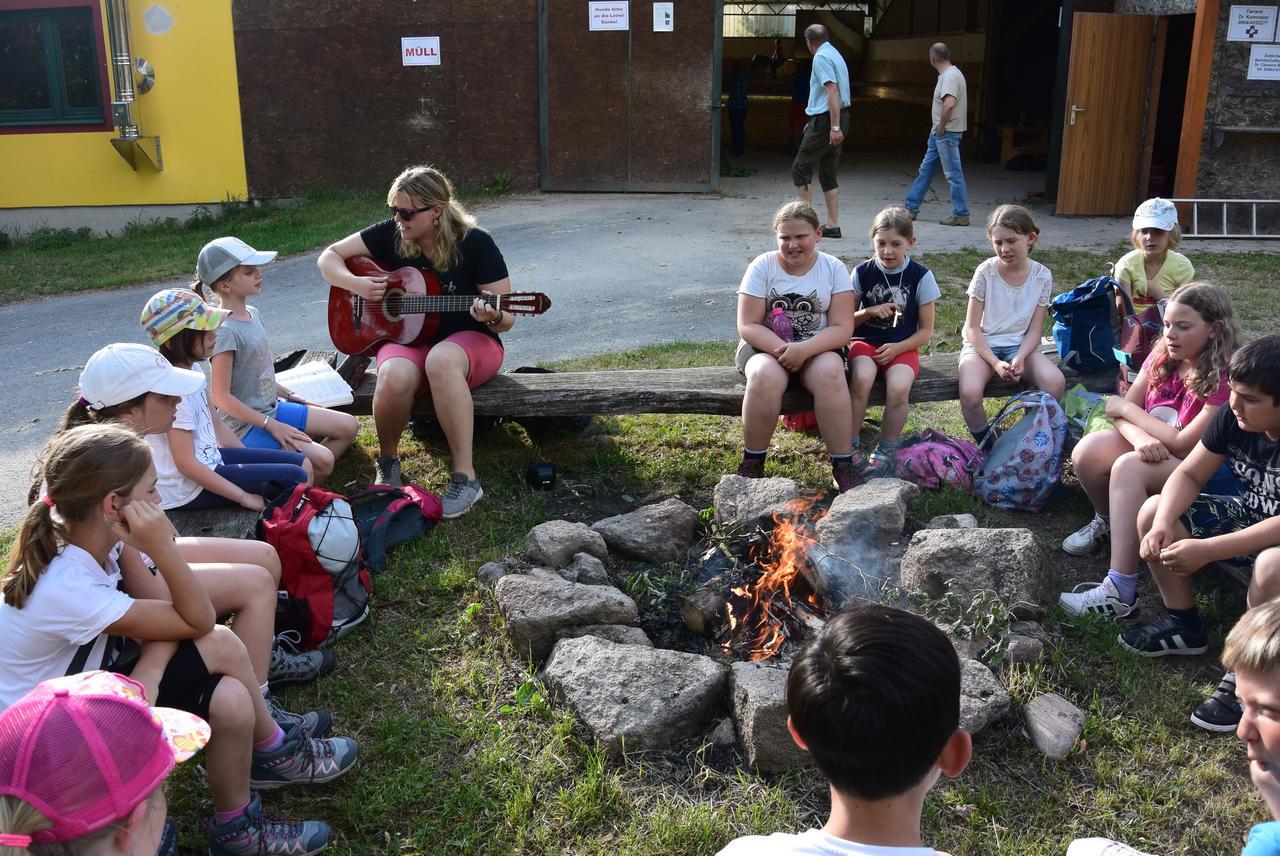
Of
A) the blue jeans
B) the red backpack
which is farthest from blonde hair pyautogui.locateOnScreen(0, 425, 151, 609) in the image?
the blue jeans

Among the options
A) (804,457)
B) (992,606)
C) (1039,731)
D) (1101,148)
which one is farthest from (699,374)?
(1101,148)

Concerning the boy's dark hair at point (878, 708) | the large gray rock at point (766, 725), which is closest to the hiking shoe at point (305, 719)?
the large gray rock at point (766, 725)

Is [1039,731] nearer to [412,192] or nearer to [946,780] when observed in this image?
[946,780]

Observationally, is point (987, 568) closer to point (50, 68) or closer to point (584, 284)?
point (584, 284)

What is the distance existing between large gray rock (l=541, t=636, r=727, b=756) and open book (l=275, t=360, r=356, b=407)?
2.35 m

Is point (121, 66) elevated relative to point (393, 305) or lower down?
elevated

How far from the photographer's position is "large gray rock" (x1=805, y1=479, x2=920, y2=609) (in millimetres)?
3967

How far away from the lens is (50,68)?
13.7 metres

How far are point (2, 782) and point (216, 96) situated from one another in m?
13.3

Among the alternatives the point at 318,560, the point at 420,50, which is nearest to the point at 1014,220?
the point at 318,560

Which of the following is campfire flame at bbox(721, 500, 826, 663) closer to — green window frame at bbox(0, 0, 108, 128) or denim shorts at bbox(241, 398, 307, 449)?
denim shorts at bbox(241, 398, 307, 449)

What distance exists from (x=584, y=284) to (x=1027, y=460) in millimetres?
5448

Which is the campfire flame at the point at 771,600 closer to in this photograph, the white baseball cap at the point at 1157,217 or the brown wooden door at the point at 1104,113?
the white baseball cap at the point at 1157,217

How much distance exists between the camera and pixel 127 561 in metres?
2.90
